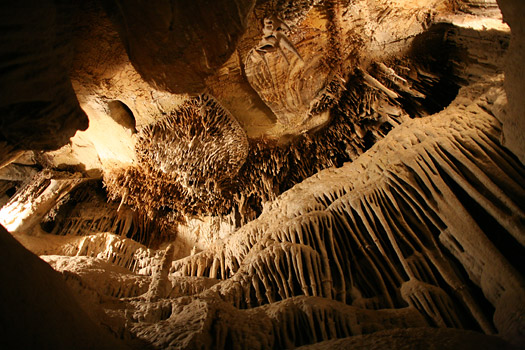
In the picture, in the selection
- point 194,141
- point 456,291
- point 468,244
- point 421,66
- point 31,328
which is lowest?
point 31,328

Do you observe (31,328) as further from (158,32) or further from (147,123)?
(147,123)

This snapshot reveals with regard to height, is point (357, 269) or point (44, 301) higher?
point (357, 269)

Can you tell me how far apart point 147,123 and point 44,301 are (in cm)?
440

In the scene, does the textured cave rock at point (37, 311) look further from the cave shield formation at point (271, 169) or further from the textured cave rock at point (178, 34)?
the textured cave rock at point (178, 34)

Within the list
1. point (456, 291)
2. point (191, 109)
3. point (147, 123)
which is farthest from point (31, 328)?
point (147, 123)

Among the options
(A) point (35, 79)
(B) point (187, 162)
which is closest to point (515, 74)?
(A) point (35, 79)

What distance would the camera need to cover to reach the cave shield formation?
180cm

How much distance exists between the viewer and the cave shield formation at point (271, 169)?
1.80 m

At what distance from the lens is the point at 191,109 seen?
4.82 metres

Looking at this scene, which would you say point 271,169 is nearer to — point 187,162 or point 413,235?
point 187,162

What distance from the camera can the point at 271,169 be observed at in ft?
19.6

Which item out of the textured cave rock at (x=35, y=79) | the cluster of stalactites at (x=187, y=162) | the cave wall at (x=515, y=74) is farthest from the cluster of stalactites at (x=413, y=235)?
the textured cave rock at (x=35, y=79)

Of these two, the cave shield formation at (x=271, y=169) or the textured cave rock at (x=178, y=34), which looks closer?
the cave shield formation at (x=271, y=169)

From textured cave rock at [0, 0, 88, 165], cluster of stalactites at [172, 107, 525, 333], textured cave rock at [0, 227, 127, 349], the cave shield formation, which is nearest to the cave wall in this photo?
the cave shield formation
